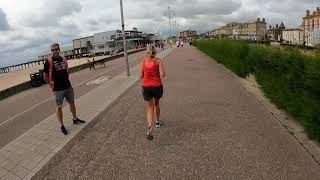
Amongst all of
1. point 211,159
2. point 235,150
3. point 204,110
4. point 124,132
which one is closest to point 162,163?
point 211,159

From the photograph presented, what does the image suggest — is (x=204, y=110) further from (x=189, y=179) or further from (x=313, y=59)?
(x=189, y=179)

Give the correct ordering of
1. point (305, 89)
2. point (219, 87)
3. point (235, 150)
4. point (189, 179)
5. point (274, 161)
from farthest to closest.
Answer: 1. point (219, 87)
2. point (305, 89)
3. point (235, 150)
4. point (274, 161)
5. point (189, 179)

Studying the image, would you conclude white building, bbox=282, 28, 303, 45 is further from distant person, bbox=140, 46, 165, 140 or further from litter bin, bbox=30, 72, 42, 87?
litter bin, bbox=30, 72, 42, 87

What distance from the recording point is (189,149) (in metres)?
5.92

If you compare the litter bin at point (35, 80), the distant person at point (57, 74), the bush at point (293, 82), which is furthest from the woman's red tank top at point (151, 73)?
the litter bin at point (35, 80)

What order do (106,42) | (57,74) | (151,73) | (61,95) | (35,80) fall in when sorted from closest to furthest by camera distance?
(151,73) < (57,74) < (61,95) < (35,80) < (106,42)

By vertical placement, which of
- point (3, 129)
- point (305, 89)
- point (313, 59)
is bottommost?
point (3, 129)

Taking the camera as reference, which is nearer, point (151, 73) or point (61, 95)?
point (151, 73)

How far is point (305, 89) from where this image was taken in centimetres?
643

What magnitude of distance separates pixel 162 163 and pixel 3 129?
5598 mm

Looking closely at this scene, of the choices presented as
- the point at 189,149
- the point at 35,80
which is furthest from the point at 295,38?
the point at 189,149

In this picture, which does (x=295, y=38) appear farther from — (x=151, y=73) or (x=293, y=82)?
(x=151, y=73)

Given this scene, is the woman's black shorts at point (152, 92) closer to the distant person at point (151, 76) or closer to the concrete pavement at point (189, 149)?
the distant person at point (151, 76)

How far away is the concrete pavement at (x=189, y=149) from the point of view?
501cm
